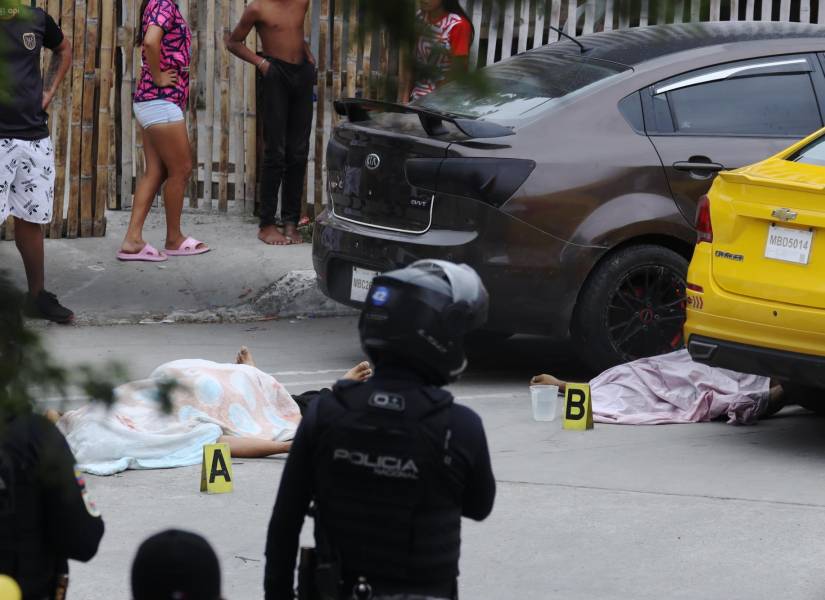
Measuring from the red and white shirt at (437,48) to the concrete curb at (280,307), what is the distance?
24.3 feet

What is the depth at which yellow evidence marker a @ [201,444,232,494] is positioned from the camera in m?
5.60

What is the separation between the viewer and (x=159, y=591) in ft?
8.11

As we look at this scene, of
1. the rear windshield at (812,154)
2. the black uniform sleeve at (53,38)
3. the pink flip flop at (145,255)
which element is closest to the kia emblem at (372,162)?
the rear windshield at (812,154)

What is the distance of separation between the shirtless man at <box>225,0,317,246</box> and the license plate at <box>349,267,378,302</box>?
2573 millimetres

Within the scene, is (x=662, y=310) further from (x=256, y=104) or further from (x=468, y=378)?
(x=256, y=104)

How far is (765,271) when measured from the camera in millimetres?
6070

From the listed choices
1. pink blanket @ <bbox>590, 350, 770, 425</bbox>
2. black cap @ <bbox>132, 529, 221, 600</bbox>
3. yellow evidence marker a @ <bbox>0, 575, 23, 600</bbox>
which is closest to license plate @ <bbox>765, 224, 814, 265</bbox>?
pink blanket @ <bbox>590, 350, 770, 425</bbox>

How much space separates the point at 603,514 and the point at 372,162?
254cm

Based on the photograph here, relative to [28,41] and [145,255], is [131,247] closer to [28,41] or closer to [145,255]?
[145,255]

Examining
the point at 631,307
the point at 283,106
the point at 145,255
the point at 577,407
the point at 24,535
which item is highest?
the point at 283,106

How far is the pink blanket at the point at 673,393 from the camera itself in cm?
685

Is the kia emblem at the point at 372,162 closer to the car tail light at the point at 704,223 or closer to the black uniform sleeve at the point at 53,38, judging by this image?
the car tail light at the point at 704,223

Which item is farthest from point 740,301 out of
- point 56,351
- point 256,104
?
point 256,104

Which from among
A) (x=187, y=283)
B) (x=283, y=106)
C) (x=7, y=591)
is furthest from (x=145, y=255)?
(x=7, y=591)
